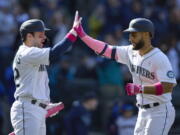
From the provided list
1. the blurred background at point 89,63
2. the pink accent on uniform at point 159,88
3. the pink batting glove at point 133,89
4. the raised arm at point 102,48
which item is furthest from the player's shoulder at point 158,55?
the blurred background at point 89,63

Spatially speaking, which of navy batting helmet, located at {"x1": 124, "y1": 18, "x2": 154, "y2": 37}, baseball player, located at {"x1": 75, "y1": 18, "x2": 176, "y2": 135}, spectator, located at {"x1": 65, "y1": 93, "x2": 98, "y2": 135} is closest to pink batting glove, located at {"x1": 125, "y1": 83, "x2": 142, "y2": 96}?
baseball player, located at {"x1": 75, "y1": 18, "x2": 176, "y2": 135}

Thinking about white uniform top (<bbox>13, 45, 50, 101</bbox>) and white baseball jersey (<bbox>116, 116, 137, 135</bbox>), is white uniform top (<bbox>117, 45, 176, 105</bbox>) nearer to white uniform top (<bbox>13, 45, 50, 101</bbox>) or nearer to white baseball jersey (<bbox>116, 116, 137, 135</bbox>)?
white uniform top (<bbox>13, 45, 50, 101</bbox>)

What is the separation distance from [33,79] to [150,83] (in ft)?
4.52

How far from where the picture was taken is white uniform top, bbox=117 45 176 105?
7.87 meters

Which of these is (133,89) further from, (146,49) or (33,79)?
(33,79)

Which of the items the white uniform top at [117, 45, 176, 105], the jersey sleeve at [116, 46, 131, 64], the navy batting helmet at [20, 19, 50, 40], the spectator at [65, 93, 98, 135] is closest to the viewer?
the white uniform top at [117, 45, 176, 105]

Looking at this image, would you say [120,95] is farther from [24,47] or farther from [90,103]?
[24,47]

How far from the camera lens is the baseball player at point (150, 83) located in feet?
25.7

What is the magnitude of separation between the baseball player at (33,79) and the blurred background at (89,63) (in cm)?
316

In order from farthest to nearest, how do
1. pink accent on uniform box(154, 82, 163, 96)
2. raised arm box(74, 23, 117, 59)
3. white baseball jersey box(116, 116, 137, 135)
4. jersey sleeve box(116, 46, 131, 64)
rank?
1. white baseball jersey box(116, 116, 137, 135)
2. raised arm box(74, 23, 117, 59)
3. jersey sleeve box(116, 46, 131, 64)
4. pink accent on uniform box(154, 82, 163, 96)

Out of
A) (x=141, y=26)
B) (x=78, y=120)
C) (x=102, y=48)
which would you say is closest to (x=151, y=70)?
(x=141, y=26)

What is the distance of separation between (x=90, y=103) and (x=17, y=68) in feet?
12.0

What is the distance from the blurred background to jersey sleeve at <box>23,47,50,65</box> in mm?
3290

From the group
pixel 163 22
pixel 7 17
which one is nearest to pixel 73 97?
pixel 7 17
